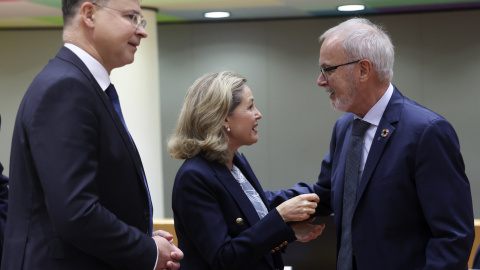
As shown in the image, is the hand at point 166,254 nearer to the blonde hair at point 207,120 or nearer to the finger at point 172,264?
the finger at point 172,264

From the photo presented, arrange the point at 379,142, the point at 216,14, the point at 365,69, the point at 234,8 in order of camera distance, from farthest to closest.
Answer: the point at 216,14 < the point at 234,8 < the point at 365,69 < the point at 379,142

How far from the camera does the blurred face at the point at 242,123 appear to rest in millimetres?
2688

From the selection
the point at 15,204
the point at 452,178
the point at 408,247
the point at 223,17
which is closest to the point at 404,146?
the point at 452,178

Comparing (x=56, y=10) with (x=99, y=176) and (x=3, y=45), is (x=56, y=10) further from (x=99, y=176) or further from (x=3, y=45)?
(x=99, y=176)

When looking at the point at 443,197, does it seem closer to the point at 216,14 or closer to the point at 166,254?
the point at 166,254

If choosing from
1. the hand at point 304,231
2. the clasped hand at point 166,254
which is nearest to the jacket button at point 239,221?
the hand at point 304,231

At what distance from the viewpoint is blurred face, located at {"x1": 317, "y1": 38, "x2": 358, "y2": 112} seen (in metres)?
2.42

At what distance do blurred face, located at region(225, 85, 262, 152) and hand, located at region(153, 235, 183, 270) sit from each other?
0.85 m

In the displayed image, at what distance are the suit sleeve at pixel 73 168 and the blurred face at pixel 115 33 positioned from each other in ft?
0.68

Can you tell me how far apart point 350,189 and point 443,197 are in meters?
0.37

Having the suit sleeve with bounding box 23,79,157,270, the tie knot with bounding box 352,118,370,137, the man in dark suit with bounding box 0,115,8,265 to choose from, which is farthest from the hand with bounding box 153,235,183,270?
the man in dark suit with bounding box 0,115,8,265

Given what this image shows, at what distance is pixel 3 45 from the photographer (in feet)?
28.2

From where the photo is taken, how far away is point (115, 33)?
1878 millimetres

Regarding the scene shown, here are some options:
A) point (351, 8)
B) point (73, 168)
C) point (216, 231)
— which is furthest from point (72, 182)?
point (351, 8)
